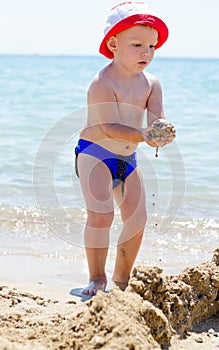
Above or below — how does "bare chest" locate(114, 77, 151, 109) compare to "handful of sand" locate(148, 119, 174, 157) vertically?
above

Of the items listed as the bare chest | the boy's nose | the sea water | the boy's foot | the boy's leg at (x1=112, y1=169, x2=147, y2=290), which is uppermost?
the boy's nose

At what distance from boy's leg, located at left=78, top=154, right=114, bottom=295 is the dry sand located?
0.21 metres

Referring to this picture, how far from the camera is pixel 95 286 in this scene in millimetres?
2961

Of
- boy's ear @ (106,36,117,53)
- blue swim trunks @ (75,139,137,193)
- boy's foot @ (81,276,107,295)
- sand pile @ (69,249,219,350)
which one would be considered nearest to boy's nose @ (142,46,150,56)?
boy's ear @ (106,36,117,53)

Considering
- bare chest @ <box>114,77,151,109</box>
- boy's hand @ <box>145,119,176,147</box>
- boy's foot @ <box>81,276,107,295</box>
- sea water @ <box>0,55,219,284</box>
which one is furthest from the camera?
sea water @ <box>0,55,219,284</box>

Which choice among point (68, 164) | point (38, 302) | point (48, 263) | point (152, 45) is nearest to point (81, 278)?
point (48, 263)

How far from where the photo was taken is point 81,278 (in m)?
3.34

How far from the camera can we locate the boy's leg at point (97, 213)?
3.00 m

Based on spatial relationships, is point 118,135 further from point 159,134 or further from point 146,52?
point 146,52

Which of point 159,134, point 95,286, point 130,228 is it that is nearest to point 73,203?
point 130,228

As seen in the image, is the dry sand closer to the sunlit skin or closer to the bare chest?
the sunlit skin

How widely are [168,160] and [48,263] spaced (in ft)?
10.4

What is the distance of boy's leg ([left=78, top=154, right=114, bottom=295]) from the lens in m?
3.00

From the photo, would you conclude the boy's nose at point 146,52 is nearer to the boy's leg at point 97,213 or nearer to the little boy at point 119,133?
the little boy at point 119,133
